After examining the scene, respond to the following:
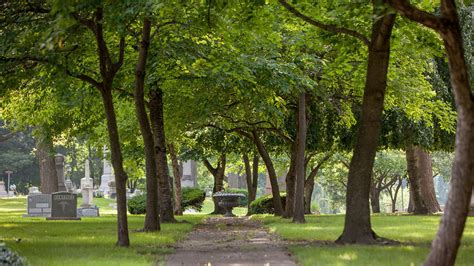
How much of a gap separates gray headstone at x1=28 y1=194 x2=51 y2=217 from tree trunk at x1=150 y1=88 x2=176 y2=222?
40.1ft

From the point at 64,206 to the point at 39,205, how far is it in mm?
5243

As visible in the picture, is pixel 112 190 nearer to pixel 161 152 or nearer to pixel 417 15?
pixel 161 152

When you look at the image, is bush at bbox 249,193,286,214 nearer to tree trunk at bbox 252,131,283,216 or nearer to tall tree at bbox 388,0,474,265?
tree trunk at bbox 252,131,283,216

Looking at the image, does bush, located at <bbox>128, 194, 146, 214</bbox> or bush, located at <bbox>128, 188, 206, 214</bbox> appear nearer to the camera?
bush, located at <bbox>128, 194, 146, 214</bbox>

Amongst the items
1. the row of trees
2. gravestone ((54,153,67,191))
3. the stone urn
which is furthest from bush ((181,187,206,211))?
gravestone ((54,153,67,191))

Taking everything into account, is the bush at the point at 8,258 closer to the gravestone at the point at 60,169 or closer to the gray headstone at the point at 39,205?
the gray headstone at the point at 39,205

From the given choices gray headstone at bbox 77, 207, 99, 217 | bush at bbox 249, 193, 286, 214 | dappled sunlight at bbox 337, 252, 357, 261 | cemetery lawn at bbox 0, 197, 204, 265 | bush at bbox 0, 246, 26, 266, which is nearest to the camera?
bush at bbox 0, 246, 26, 266

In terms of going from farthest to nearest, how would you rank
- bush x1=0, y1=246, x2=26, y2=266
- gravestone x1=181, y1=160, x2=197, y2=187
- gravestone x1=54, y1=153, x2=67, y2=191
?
gravestone x1=181, y1=160, x2=197, y2=187
gravestone x1=54, y1=153, x2=67, y2=191
bush x1=0, y1=246, x2=26, y2=266

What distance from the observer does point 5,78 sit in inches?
648

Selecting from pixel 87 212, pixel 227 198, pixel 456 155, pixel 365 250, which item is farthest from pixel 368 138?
pixel 87 212

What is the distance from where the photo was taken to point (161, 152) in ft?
83.3

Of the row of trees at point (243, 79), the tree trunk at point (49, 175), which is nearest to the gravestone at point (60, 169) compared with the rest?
the tree trunk at point (49, 175)

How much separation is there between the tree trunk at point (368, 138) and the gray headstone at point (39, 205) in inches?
920

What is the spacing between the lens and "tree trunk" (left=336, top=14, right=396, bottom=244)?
1597cm
